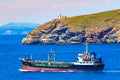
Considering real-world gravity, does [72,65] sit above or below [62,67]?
above

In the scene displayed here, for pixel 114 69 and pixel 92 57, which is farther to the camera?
pixel 114 69

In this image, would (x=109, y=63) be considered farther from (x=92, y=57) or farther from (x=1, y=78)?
(x=1, y=78)

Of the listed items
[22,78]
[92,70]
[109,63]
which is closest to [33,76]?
[22,78]

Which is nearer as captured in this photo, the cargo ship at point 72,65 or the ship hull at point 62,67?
the cargo ship at point 72,65

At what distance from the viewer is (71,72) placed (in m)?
155

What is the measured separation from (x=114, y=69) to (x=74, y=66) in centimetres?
1584

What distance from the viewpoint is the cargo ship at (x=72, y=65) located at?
15162cm

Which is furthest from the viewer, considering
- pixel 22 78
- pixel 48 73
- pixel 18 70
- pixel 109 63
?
pixel 109 63

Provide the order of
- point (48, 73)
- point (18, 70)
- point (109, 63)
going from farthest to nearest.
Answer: point (109, 63) < point (18, 70) < point (48, 73)

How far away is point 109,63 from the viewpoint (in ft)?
611

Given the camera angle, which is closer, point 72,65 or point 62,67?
point 72,65

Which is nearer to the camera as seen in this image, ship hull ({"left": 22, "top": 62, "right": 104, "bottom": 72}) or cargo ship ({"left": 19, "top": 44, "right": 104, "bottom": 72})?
cargo ship ({"left": 19, "top": 44, "right": 104, "bottom": 72})

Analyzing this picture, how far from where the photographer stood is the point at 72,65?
153 m

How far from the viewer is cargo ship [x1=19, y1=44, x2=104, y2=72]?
152 m
